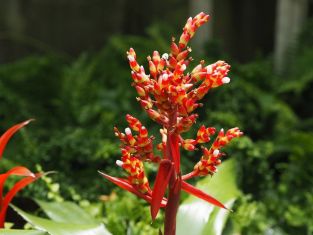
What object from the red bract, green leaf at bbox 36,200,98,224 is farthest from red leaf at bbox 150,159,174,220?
green leaf at bbox 36,200,98,224

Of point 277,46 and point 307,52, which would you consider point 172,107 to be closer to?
point 307,52

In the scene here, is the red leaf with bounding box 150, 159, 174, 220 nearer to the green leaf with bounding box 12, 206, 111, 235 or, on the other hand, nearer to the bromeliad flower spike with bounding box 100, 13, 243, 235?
the bromeliad flower spike with bounding box 100, 13, 243, 235

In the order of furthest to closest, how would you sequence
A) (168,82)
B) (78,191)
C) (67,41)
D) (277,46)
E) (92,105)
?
(67,41), (277,46), (92,105), (78,191), (168,82)

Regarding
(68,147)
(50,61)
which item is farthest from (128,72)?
(68,147)

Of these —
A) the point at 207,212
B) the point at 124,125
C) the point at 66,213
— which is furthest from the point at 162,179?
the point at 124,125

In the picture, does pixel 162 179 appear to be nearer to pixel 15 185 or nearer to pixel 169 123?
pixel 169 123
